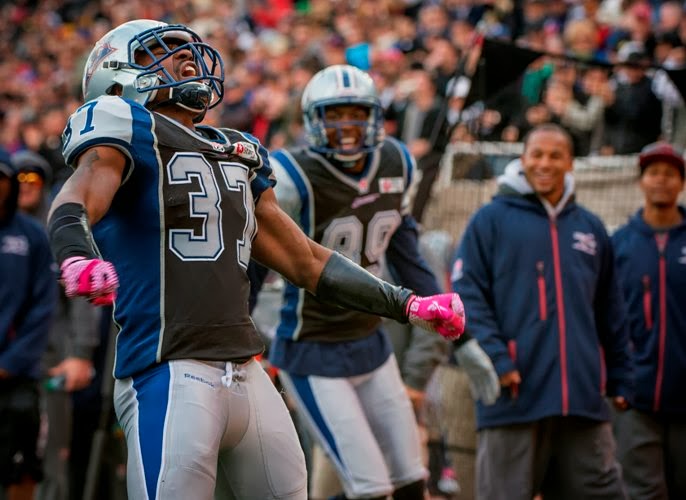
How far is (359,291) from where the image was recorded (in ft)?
12.4

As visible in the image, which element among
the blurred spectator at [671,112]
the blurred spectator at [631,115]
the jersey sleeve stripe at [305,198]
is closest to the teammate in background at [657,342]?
the blurred spectator at [671,112]

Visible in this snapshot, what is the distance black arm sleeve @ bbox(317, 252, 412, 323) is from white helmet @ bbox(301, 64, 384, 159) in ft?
5.15

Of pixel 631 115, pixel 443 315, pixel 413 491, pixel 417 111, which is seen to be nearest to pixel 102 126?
pixel 443 315

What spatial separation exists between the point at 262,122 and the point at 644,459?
26.0ft

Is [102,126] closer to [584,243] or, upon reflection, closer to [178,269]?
[178,269]

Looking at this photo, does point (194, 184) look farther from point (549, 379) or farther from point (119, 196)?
point (549, 379)

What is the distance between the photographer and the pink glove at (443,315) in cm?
357

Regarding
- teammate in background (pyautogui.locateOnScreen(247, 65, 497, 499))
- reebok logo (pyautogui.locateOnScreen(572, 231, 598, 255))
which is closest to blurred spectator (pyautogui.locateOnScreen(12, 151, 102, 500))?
teammate in background (pyautogui.locateOnScreen(247, 65, 497, 499))

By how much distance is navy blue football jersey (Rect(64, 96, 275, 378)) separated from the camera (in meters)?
3.39

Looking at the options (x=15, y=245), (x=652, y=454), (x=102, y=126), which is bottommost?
(x=652, y=454)

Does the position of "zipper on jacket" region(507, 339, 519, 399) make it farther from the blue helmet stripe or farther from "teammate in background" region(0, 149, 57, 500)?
"teammate in background" region(0, 149, 57, 500)

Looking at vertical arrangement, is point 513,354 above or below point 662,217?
below

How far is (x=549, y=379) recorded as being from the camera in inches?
215

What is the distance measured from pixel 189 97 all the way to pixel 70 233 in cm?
72
